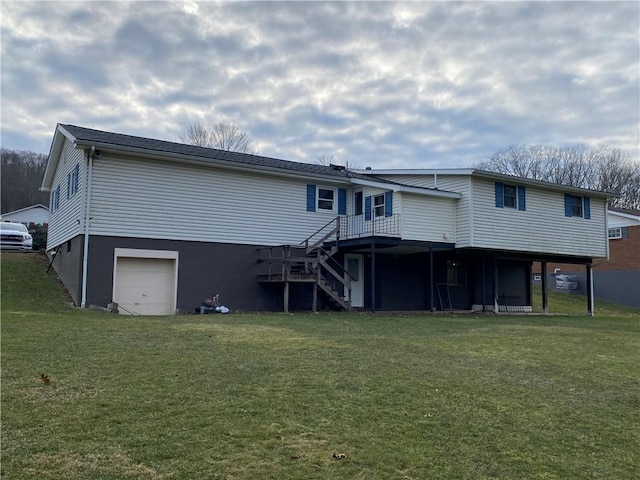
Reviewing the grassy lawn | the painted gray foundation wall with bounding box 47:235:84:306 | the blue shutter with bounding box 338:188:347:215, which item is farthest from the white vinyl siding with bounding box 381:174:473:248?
the painted gray foundation wall with bounding box 47:235:84:306

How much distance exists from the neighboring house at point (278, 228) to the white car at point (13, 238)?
4232mm

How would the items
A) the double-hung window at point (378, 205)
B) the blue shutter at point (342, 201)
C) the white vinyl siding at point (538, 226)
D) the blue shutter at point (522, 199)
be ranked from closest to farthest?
the double-hung window at point (378, 205)
the white vinyl siding at point (538, 226)
the blue shutter at point (342, 201)
the blue shutter at point (522, 199)

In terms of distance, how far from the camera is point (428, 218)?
19297mm

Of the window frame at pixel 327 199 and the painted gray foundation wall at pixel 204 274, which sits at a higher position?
the window frame at pixel 327 199

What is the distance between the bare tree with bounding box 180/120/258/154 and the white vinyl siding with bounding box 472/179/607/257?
25129 millimetres

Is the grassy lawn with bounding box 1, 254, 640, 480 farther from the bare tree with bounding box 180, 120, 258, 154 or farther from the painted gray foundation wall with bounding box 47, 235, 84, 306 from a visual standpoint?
the bare tree with bounding box 180, 120, 258, 154

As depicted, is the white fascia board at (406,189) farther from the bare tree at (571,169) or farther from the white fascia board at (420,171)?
the bare tree at (571,169)

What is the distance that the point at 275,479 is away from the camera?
A: 3.56 m

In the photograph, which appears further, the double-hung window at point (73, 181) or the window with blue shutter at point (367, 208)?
the window with blue shutter at point (367, 208)

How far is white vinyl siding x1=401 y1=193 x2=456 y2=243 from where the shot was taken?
1881 cm

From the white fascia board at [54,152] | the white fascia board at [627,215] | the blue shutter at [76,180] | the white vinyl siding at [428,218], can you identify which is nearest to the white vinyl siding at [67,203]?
the blue shutter at [76,180]

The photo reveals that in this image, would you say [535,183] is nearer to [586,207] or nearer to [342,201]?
[586,207]

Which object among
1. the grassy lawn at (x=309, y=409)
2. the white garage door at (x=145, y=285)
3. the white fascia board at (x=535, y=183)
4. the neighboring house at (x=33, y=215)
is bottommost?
the grassy lawn at (x=309, y=409)

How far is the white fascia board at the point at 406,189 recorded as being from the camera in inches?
726
